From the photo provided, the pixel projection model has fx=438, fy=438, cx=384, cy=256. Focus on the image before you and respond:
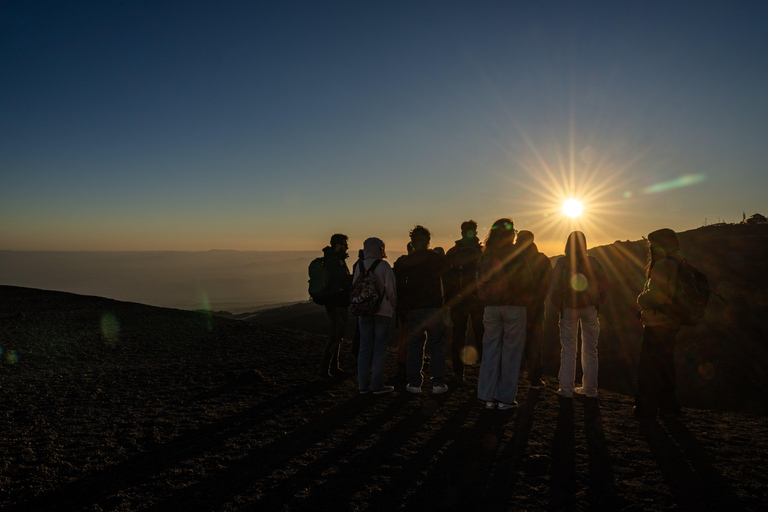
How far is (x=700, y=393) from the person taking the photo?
9.46 metres

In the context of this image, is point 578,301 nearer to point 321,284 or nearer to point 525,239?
point 525,239

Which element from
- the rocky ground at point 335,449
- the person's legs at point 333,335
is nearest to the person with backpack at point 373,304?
the rocky ground at point 335,449

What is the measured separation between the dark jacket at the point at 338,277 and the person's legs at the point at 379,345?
0.83 m

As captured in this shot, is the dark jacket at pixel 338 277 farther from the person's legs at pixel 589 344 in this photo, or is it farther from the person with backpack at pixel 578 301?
the person's legs at pixel 589 344

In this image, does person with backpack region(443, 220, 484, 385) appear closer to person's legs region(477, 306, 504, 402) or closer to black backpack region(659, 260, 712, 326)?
person's legs region(477, 306, 504, 402)

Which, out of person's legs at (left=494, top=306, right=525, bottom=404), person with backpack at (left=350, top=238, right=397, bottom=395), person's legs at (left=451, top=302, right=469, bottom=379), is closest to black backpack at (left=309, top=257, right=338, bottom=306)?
person with backpack at (left=350, top=238, right=397, bottom=395)

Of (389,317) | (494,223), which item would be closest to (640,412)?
(494,223)

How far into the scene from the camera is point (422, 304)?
5891 millimetres

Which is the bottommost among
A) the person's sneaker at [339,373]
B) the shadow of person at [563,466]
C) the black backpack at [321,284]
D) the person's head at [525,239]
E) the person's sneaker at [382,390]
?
the person's sneaker at [339,373]

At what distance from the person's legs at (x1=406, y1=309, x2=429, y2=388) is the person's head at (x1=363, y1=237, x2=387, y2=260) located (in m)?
0.89

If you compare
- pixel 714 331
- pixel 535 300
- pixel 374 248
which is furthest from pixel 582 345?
pixel 714 331

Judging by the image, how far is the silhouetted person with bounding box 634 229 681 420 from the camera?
185 inches

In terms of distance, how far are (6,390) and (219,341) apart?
4385mm

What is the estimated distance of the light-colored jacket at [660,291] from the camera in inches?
183
